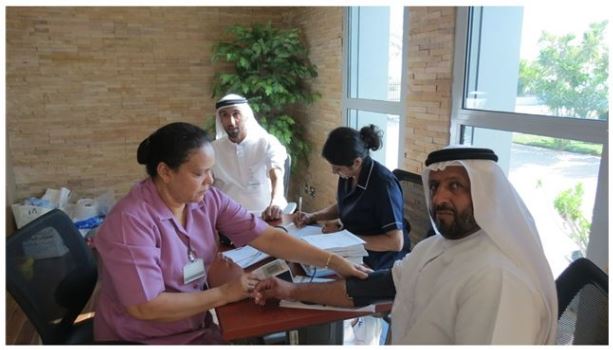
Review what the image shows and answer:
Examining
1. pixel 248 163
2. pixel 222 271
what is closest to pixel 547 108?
pixel 222 271

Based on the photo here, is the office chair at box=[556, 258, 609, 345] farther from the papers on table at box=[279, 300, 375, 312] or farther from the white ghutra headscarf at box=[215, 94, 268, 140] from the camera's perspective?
the white ghutra headscarf at box=[215, 94, 268, 140]

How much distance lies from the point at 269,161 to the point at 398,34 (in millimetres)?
1290

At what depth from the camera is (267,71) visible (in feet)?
12.8

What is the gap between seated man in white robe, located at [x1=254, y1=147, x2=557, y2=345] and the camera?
3.29ft

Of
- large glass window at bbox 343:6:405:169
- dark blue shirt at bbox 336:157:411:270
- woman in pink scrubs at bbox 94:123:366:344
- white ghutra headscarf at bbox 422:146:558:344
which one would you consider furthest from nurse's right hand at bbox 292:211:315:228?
white ghutra headscarf at bbox 422:146:558:344

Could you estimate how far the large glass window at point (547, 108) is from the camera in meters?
1.77

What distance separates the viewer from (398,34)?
304 centimetres

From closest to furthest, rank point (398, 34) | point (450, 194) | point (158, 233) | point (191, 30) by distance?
point (450, 194), point (158, 233), point (398, 34), point (191, 30)

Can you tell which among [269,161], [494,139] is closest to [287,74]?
[269,161]

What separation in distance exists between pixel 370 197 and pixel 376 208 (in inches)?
2.3

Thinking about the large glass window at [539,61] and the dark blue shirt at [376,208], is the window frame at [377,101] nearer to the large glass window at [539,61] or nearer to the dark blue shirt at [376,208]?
the large glass window at [539,61]

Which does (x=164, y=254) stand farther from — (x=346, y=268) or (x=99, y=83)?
(x=99, y=83)

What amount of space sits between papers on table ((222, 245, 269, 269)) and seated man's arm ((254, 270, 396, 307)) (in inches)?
11.6

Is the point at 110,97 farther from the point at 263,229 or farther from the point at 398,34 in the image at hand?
the point at 263,229
